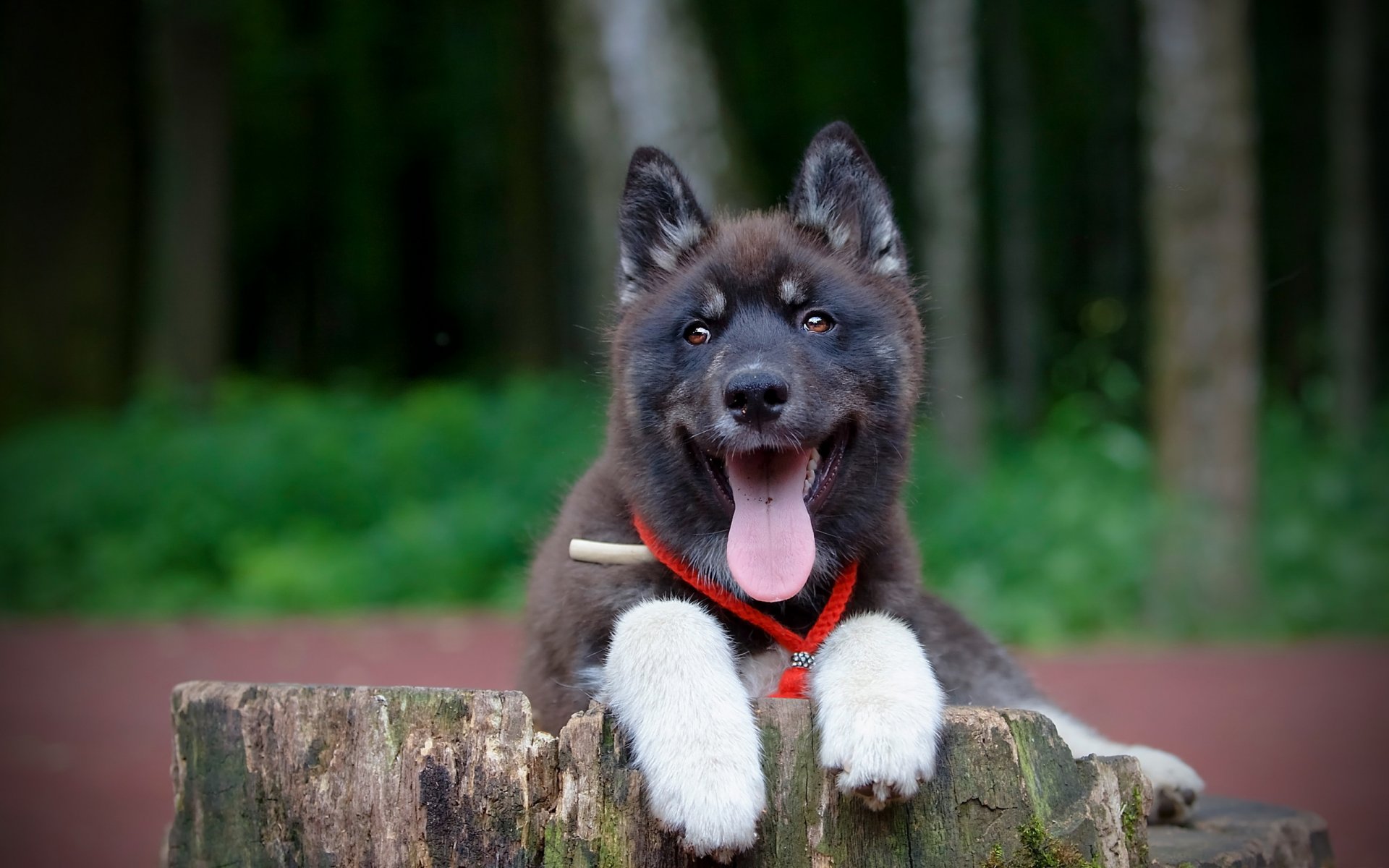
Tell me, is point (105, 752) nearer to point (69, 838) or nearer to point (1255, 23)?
point (69, 838)

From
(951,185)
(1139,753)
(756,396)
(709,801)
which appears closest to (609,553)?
(756,396)

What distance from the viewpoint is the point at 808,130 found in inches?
1012

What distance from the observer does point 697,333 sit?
A: 3.96 meters

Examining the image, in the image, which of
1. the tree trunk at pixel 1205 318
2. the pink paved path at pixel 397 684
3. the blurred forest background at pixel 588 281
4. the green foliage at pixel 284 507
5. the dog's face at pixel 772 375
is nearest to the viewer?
the dog's face at pixel 772 375

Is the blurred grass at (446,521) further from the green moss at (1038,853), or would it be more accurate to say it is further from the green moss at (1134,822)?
the green moss at (1038,853)

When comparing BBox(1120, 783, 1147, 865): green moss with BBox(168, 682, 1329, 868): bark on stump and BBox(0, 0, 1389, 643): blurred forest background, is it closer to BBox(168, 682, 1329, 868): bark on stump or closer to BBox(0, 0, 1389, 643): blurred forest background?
BBox(168, 682, 1329, 868): bark on stump

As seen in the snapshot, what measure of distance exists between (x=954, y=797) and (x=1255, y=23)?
2452 centimetres

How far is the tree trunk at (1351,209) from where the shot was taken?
17.5 m

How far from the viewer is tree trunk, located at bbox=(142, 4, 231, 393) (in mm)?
18016

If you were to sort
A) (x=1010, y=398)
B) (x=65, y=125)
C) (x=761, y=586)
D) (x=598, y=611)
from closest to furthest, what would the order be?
(x=761, y=586), (x=598, y=611), (x=65, y=125), (x=1010, y=398)

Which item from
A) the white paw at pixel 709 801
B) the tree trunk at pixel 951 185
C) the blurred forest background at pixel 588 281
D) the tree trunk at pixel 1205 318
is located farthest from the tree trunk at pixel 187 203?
the white paw at pixel 709 801

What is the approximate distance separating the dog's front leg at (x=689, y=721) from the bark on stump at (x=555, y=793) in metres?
0.06

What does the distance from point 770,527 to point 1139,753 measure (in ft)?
4.95

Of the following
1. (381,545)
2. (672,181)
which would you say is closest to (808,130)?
(381,545)
